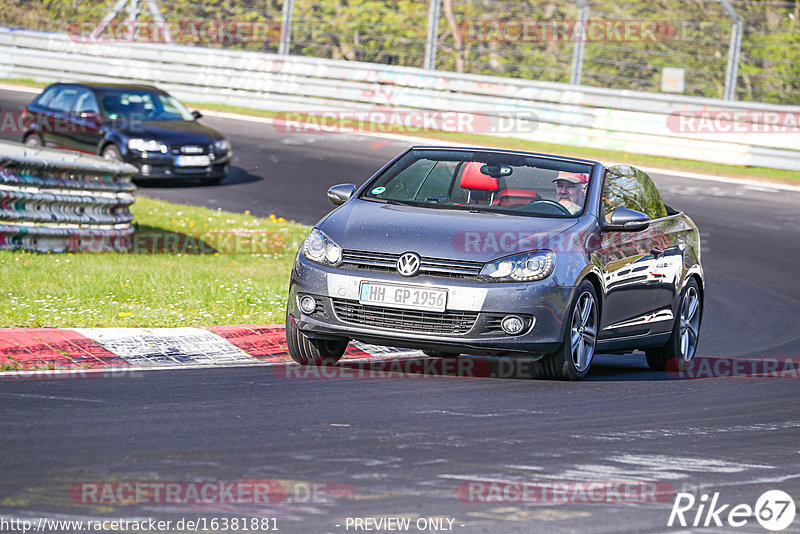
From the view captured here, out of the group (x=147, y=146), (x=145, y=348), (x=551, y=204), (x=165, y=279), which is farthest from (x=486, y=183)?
(x=147, y=146)

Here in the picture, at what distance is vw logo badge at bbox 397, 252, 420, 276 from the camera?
8250 millimetres

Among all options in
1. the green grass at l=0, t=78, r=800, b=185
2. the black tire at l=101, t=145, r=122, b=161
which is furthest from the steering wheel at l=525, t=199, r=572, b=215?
the green grass at l=0, t=78, r=800, b=185

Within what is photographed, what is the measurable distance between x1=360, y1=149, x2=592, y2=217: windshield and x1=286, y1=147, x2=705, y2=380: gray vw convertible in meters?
0.01

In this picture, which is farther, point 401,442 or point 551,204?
point 551,204

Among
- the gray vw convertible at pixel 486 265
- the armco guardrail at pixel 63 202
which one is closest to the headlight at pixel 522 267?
the gray vw convertible at pixel 486 265

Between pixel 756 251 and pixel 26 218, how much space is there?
9.00m

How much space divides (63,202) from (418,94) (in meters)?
13.2

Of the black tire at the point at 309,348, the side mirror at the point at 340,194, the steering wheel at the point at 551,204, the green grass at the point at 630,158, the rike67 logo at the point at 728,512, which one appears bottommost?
the black tire at the point at 309,348

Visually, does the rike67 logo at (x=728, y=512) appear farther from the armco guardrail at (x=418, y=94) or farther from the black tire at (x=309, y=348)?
the armco guardrail at (x=418, y=94)

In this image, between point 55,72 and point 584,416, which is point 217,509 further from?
point 55,72

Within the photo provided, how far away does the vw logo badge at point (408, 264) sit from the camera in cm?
825

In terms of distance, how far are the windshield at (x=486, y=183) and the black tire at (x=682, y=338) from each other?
155 centimetres

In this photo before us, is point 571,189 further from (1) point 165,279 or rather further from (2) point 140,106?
(2) point 140,106

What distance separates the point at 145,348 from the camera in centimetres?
914
